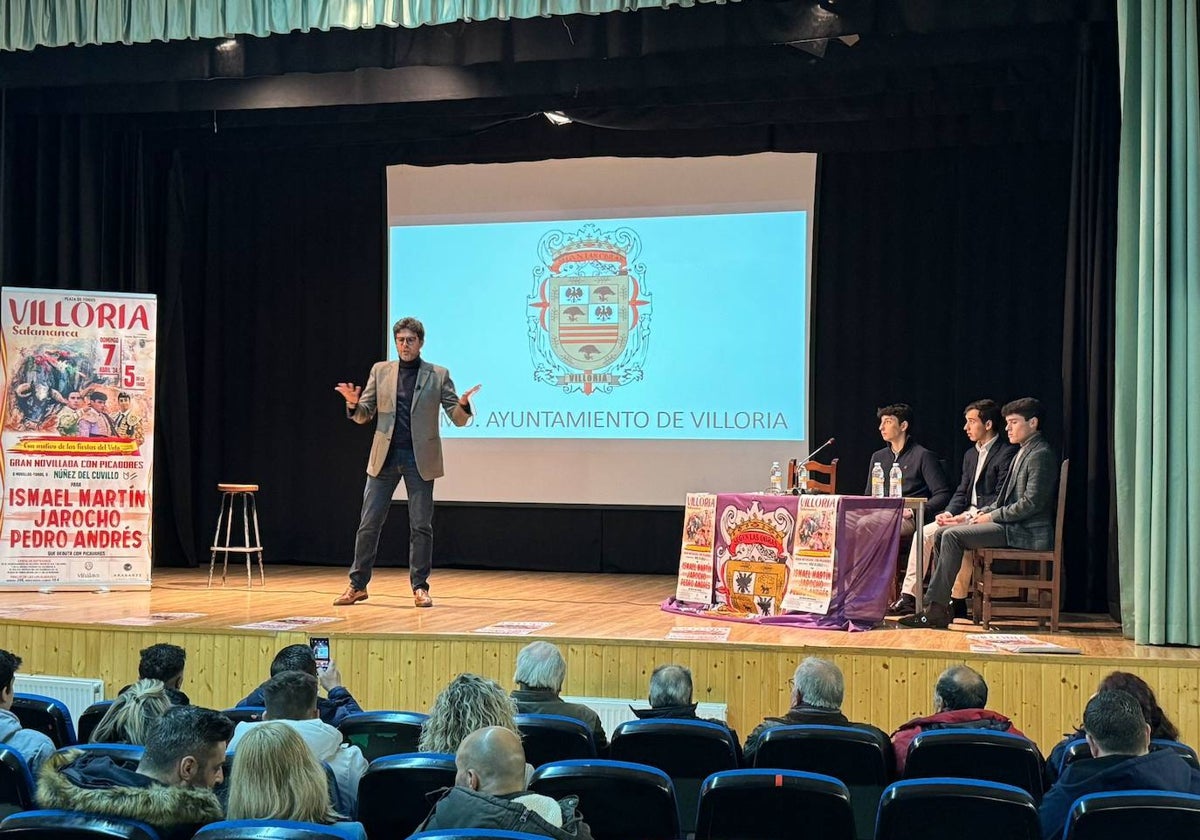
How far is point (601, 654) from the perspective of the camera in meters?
5.54

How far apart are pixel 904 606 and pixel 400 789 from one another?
3952 millimetres

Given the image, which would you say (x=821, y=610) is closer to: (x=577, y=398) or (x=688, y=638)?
(x=688, y=638)

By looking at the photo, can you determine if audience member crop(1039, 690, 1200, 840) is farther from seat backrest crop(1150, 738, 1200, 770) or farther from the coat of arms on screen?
the coat of arms on screen

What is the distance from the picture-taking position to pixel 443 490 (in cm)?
950

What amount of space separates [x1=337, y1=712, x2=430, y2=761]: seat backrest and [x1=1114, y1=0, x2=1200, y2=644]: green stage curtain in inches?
137

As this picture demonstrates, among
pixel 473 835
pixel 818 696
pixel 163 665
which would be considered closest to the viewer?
pixel 473 835

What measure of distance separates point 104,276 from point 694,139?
4182 millimetres

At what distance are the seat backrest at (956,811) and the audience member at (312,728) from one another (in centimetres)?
123

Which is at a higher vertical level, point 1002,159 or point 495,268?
point 1002,159

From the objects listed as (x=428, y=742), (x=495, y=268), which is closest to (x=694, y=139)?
(x=495, y=268)

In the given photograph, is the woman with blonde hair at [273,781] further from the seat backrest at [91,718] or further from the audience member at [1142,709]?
the audience member at [1142,709]

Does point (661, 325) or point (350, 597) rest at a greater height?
point (661, 325)

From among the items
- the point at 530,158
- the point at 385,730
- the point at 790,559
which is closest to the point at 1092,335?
the point at 790,559

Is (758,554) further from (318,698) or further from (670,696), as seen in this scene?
(318,698)
